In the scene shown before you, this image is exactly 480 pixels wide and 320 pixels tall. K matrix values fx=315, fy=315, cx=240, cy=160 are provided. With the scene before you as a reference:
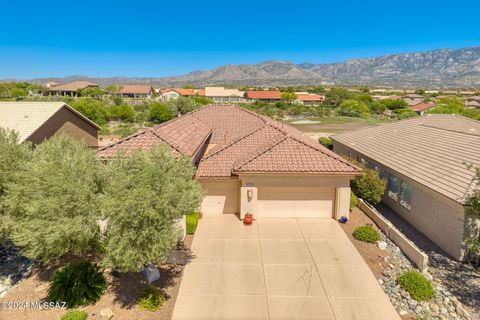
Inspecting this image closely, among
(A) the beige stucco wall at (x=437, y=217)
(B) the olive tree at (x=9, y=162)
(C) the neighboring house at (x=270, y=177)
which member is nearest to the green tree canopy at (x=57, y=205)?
(B) the olive tree at (x=9, y=162)

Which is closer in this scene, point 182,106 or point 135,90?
point 182,106

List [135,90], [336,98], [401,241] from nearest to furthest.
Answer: [401,241] < [336,98] < [135,90]

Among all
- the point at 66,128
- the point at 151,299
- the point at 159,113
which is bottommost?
the point at 151,299

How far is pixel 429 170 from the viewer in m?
15.8

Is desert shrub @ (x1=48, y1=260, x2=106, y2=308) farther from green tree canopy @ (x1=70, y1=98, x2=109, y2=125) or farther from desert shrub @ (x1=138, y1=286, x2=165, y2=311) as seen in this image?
green tree canopy @ (x1=70, y1=98, x2=109, y2=125)

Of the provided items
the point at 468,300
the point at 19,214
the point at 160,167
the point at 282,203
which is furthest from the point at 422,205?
the point at 19,214

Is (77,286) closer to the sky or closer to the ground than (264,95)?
closer to the ground

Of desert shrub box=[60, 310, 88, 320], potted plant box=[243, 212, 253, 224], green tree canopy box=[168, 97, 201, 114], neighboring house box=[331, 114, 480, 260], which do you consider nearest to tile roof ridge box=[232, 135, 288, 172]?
potted plant box=[243, 212, 253, 224]

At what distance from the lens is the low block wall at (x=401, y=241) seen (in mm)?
11902

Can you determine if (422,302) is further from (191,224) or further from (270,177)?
(191,224)

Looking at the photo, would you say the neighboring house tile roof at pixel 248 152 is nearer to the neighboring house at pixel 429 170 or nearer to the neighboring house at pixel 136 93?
the neighboring house at pixel 429 170

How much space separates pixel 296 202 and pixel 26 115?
68.1 feet

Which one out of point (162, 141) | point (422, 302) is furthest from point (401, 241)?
point (162, 141)

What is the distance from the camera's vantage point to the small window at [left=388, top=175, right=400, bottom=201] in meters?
18.1
